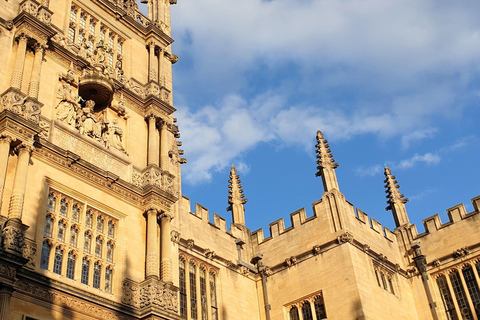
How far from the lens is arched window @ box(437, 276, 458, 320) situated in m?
24.8

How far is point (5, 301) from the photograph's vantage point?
44.0 ft

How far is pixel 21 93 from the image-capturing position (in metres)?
17.1

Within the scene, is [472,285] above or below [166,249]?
above

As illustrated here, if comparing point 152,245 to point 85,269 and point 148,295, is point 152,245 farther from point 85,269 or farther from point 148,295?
point 85,269

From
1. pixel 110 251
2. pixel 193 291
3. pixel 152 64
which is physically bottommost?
pixel 110 251

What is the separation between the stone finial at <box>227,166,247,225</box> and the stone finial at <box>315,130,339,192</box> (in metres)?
3.93

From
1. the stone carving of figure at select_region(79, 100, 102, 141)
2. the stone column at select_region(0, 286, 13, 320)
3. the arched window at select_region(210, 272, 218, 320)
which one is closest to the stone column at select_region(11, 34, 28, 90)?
the stone carving of figure at select_region(79, 100, 102, 141)

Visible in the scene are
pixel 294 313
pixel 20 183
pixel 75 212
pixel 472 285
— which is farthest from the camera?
pixel 472 285

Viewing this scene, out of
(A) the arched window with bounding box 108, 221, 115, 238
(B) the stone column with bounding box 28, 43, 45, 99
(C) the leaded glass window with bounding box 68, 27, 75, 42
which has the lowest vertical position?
(A) the arched window with bounding box 108, 221, 115, 238

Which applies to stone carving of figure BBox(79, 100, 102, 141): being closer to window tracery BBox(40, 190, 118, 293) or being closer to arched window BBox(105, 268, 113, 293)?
window tracery BBox(40, 190, 118, 293)

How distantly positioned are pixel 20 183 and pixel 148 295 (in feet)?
15.3

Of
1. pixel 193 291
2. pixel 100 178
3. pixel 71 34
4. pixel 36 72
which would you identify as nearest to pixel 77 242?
pixel 100 178

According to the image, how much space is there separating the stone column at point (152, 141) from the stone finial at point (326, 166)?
8108 millimetres

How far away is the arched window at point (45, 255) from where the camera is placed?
613 inches
